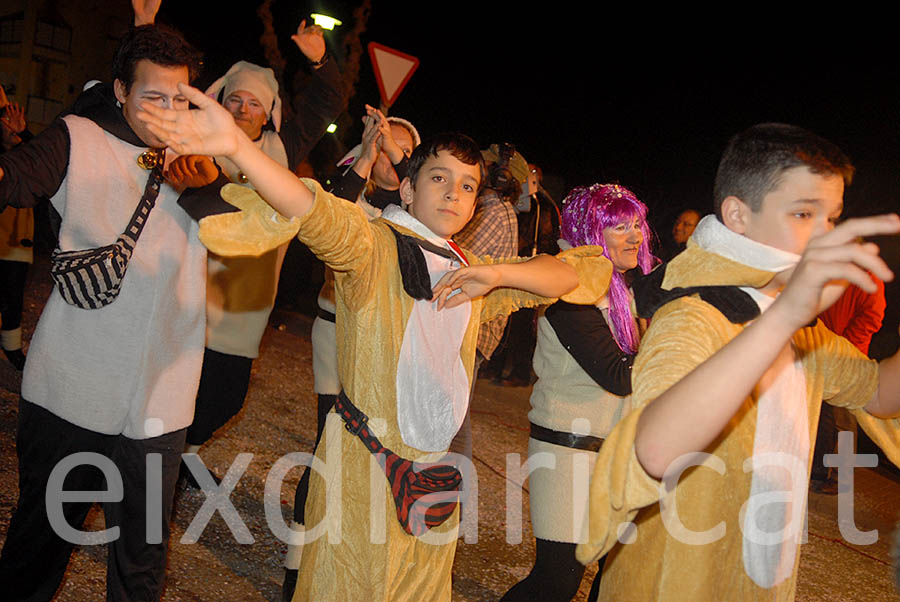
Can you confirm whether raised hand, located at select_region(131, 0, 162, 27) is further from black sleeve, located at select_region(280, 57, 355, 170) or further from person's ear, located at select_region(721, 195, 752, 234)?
person's ear, located at select_region(721, 195, 752, 234)

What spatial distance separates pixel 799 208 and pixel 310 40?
2969 millimetres

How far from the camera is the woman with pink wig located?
2.82 metres

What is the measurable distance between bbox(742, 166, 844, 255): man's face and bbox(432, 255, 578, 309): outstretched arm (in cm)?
88

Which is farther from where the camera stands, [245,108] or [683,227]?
[683,227]

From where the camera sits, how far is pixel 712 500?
178cm

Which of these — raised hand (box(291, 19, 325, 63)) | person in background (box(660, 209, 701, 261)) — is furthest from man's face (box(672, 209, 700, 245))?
raised hand (box(291, 19, 325, 63))

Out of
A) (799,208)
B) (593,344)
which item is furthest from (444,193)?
(799,208)

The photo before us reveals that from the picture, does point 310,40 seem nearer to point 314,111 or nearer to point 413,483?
point 314,111

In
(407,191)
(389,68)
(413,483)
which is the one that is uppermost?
(389,68)

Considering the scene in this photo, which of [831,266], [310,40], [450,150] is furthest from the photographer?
[310,40]

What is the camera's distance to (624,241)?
333 cm

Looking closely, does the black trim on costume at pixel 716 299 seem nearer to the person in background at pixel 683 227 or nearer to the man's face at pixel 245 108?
the man's face at pixel 245 108

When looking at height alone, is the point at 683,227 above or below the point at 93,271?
above

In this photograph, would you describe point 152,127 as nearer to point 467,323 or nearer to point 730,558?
point 467,323
